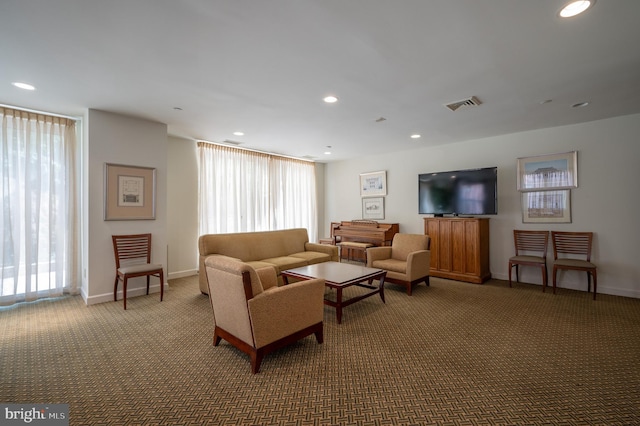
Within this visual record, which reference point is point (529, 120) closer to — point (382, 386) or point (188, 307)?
point (382, 386)

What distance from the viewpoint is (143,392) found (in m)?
2.05

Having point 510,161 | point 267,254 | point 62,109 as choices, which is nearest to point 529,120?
point 510,161

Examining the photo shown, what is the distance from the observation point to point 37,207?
3988mm

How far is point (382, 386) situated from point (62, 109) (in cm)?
526

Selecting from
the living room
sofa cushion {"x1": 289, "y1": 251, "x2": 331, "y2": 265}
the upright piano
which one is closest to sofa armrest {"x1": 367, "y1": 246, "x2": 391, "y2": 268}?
the living room

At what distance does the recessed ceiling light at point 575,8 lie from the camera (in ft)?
6.20

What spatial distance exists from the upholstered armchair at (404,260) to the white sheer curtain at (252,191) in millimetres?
3071

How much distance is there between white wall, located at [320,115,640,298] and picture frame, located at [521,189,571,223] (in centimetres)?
9

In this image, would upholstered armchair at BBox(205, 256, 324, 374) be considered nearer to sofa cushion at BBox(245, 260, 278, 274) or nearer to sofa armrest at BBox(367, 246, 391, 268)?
sofa cushion at BBox(245, 260, 278, 274)

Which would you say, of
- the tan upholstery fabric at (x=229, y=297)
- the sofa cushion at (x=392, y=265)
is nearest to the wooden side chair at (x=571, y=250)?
the sofa cushion at (x=392, y=265)

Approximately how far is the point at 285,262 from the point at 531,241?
4.32m

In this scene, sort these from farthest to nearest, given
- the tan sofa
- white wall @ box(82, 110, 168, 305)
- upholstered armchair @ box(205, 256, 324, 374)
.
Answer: the tan sofa → white wall @ box(82, 110, 168, 305) → upholstered armchair @ box(205, 256, 324, 374)

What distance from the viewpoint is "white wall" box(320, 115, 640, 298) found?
4.22 metres

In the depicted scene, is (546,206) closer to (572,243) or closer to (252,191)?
(572,243)
